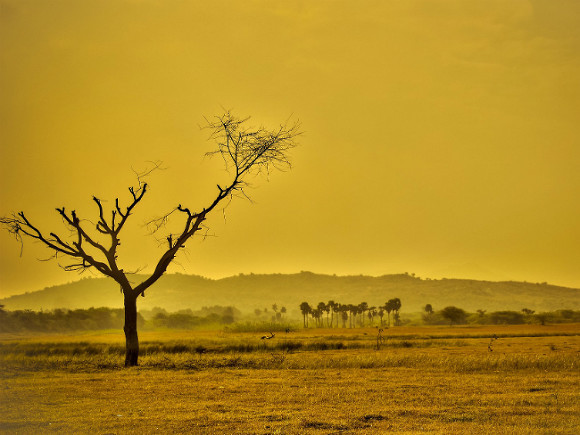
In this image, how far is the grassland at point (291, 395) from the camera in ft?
47.3

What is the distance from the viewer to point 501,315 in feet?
399

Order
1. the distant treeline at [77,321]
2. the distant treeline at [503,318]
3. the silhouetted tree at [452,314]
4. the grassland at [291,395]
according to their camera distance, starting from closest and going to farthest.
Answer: the grassland at [291,395] < the distant treeline at [77,321] < the distant treeline at [503,318] < the silhouetted tree at [452,314]

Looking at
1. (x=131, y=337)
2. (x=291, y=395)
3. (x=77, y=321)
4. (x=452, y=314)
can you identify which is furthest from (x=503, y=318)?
(x=291, y=395)

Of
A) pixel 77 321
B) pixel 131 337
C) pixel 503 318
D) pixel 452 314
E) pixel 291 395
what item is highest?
pixel 77 321

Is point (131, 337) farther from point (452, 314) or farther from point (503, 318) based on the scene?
point (503, 318)

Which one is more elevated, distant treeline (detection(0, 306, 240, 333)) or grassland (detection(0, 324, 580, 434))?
distant treeline (detection(0, 306, 240, 333))

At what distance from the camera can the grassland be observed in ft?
47.3

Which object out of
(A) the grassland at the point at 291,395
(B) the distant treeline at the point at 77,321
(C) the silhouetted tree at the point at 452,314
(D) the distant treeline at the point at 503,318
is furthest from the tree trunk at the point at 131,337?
(C) the silhouetted tree at the point at 452,314

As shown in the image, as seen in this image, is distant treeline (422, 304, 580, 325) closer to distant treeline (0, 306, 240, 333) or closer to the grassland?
distant treeline (0, 306, 240, 333)

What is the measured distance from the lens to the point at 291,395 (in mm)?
19234

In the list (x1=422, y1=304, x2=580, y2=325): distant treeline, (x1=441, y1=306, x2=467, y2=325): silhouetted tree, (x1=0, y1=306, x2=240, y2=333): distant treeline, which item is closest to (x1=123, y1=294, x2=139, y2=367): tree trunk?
(x1=0, y1=306, x2=240, y2=333): distant treeline

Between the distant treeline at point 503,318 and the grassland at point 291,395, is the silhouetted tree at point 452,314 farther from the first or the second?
the grassland at point 291,395

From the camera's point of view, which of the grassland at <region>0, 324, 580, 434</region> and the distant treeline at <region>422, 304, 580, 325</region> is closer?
the grassland at <region>0, 324, 580, 434</region>

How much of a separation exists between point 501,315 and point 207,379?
106 m
